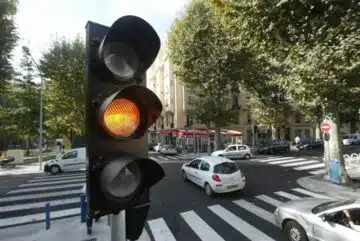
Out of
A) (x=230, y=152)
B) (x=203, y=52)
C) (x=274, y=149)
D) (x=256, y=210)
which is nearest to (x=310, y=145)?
(x=274, y=149)

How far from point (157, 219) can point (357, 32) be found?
8.09 meters

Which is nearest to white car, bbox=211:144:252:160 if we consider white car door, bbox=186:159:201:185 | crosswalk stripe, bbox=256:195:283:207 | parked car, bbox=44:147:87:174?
white car door, bbox=186:159:201:185

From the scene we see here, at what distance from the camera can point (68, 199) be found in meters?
12.0

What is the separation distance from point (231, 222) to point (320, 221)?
3.11 m

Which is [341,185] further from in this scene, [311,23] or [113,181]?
[113,181]

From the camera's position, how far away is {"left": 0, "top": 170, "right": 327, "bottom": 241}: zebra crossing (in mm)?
7582

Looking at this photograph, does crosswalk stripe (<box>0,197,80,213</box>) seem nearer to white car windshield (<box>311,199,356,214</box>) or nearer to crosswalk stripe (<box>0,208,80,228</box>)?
crosswalk stripe (<box>0,208,80,228</box>)

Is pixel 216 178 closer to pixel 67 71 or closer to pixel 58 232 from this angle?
pixel 58 232

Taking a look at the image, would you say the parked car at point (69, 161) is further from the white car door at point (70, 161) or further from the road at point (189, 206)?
the road at point (189, 206)

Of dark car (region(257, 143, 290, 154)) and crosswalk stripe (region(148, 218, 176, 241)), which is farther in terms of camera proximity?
dark car (region(257, 143, 290, 154))

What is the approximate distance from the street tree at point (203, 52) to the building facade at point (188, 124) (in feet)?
23.2

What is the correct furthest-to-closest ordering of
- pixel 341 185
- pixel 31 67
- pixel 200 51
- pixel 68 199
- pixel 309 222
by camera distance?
1. pixel 31 67
2. pixel 200 51
3. pixel 341 185
4. pixel 68 199
5. pixel 309 222

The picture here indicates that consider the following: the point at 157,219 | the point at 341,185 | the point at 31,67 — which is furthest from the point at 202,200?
the point at 31,67

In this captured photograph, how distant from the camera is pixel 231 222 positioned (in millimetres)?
8430
